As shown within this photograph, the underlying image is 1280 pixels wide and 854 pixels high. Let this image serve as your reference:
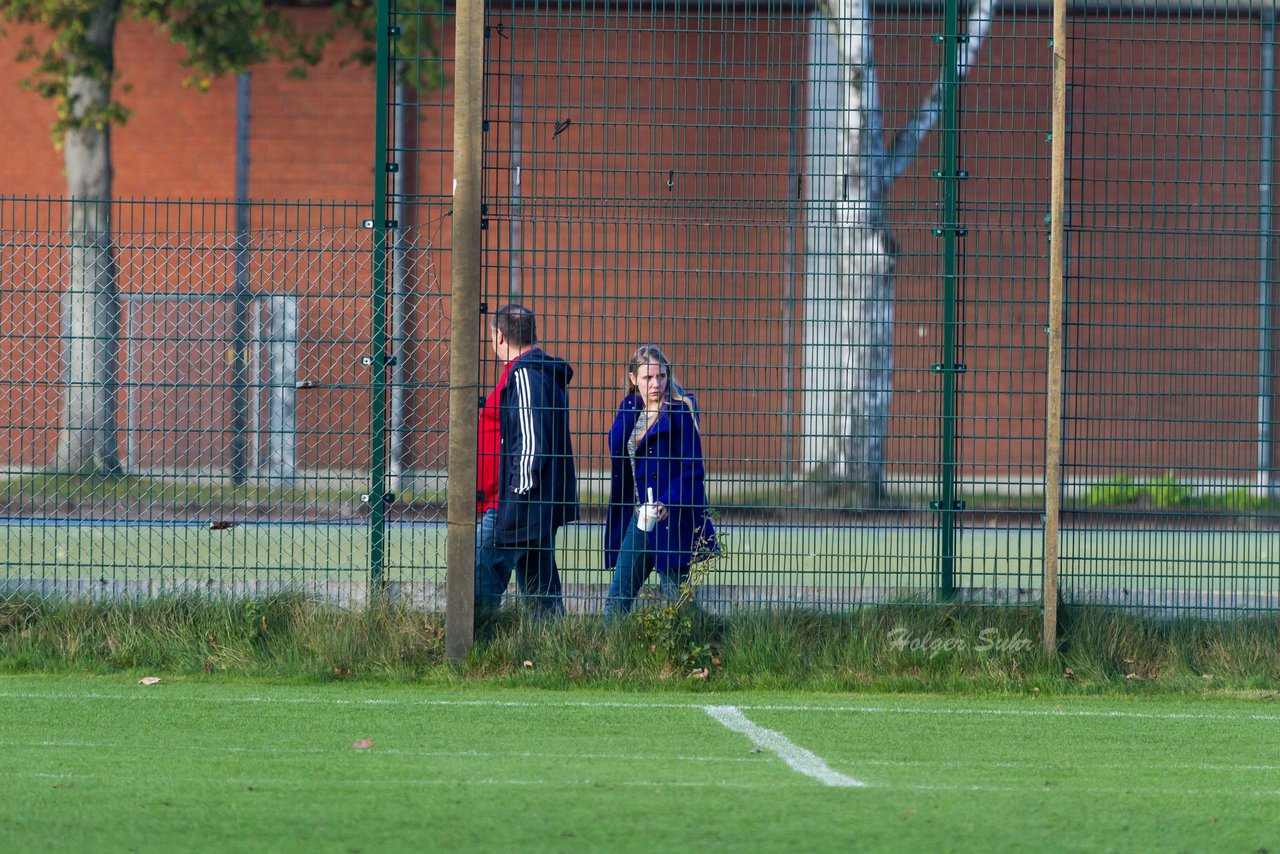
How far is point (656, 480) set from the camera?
8375 mm

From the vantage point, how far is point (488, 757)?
20.1 feet

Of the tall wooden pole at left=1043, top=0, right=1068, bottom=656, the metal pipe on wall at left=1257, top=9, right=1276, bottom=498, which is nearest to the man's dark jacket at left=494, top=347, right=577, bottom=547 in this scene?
the tall wooden pole at left=1043, top=0, right=1068, bottom=656

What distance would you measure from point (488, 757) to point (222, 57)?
16.4 meters

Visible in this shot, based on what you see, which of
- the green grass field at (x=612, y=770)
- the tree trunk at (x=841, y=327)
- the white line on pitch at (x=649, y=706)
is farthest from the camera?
the tree trunk at (x=841, y=327)

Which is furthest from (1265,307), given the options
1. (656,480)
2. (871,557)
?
(656,480)

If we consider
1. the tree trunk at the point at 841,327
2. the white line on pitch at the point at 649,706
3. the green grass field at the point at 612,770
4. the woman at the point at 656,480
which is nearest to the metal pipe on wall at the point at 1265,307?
the green grass field at the point at 612,770

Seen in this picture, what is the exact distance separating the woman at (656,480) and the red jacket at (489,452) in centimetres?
62

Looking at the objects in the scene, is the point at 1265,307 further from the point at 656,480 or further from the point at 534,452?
the point at 534,452

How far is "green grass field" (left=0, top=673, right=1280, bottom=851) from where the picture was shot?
4.99 metres

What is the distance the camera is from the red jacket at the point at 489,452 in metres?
8.50

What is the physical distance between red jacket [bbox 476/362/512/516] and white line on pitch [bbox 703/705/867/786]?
1869mm

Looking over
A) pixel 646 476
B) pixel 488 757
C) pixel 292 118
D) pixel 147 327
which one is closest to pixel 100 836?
pixel 488 757

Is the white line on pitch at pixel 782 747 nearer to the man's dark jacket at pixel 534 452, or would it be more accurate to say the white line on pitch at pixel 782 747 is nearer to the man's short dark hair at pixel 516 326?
the man's dark jacket at pixel 534 452

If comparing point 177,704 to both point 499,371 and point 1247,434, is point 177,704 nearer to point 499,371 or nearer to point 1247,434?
point 499,371
